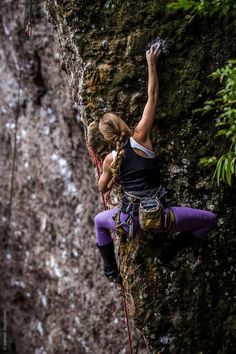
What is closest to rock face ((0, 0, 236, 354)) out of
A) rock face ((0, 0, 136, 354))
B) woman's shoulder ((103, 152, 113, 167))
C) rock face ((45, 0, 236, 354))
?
rock face ((45, 0, 236, 354))

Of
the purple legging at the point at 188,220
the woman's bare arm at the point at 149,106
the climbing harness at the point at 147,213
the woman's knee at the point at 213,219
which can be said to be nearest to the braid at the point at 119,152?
the woman's bare arm at the point at 149,106

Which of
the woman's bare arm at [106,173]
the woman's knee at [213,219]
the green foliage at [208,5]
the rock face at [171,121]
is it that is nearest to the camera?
the green foliage at [208,5]

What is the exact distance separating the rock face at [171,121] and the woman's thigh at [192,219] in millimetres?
459

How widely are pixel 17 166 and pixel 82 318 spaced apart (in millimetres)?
3711

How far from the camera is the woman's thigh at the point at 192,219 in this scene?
5492 millimetres

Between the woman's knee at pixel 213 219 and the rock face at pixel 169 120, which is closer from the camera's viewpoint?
the woman's knee at pixel 213 219

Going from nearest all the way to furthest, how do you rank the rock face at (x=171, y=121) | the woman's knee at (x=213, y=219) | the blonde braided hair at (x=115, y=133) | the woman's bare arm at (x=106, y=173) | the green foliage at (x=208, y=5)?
1. the green foliage at (x=208, y=5)
2. the blonde braided hair at (x=115, y=133)
3. the woman's bare arm at (x=106, y=173)
4. the woman's knee at (x=213, y=219)
5. the rock face at (x=171, y=121)

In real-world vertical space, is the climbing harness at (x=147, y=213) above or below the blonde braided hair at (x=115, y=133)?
below

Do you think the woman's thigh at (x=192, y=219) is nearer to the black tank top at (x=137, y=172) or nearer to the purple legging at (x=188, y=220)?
the purple legging at (x=188, y=220)

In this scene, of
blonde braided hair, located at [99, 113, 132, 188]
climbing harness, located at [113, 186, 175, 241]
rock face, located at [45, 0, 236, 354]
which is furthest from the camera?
rock face, located at [45, 0, 236, 354]

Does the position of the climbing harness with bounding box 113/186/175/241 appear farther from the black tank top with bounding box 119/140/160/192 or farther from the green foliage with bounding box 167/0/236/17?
the green foliage with bounding box 167/0/236/17

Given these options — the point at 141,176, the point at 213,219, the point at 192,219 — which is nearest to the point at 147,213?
the point at 141,176

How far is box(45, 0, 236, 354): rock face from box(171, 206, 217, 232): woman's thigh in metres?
0.46

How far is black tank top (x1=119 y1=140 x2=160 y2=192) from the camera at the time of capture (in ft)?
17.6
